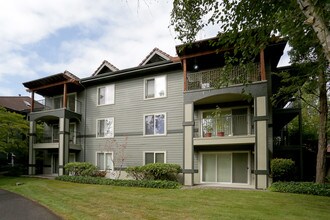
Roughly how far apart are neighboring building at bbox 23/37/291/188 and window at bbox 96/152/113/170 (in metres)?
0.07

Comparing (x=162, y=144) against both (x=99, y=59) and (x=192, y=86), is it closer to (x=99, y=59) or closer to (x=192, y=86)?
(x=192, y=86)

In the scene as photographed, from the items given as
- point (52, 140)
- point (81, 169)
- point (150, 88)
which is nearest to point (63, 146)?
point (81, 169)

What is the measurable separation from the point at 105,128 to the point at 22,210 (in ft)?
37.2

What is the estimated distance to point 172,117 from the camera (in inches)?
710

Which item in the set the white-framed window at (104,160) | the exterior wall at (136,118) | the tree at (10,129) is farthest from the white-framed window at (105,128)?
the tree at (10,129)

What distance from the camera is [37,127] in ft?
77.2

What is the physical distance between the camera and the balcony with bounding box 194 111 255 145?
15.4 metres

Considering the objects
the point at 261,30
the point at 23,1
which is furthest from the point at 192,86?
the point at 23,1

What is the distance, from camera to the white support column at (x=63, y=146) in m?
20.5

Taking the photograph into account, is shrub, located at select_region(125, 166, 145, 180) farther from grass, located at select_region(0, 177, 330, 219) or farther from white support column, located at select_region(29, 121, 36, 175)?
white support column, located at select_region(29, 121, 36, 175)

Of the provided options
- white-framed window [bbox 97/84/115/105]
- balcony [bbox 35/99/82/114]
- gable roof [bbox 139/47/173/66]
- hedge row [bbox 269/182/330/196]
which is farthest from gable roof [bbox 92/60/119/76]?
hedge row [bbox 269/182/330/196]

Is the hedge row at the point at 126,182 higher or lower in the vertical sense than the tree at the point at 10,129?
lower

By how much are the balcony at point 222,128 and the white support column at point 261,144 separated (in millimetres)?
1188

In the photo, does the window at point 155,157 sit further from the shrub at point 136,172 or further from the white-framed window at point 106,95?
the white-framed window at point 106,95
